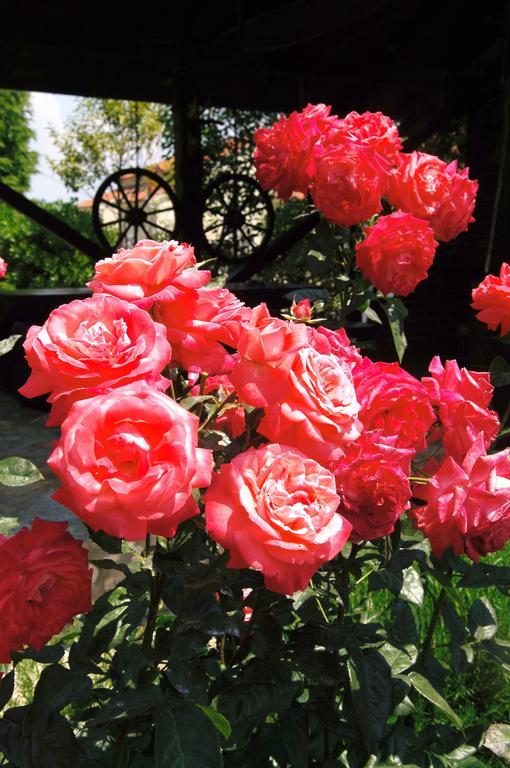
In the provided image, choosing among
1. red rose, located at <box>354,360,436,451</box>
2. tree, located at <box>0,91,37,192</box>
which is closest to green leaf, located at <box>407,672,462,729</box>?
red rose, located at <box>354,360,436,451</box>

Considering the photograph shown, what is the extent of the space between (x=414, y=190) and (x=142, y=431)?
1.01 m

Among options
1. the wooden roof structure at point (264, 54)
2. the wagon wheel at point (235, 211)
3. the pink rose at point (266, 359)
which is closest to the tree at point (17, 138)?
the wagon wheel at point (235, 211)

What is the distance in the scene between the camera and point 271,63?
6.24 m

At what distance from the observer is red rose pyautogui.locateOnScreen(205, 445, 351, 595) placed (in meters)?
0.74

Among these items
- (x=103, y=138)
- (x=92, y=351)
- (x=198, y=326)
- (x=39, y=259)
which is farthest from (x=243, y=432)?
(x=103, y=138)

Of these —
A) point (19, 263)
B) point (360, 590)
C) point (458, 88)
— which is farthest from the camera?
point (19, 263)

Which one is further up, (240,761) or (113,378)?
(113,378)

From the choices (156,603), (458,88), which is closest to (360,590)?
(156,603)

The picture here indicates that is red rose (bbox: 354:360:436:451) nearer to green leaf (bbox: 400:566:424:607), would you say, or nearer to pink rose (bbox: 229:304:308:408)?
pink rose (bbox: 229:304:308:408)

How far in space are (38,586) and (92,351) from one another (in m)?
0.30

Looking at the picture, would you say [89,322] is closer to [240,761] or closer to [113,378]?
[113,378]

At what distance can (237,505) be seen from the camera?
0.77 metres

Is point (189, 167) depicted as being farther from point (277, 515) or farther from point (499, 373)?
point (277, 515)

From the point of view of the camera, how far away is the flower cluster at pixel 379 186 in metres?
1.50
